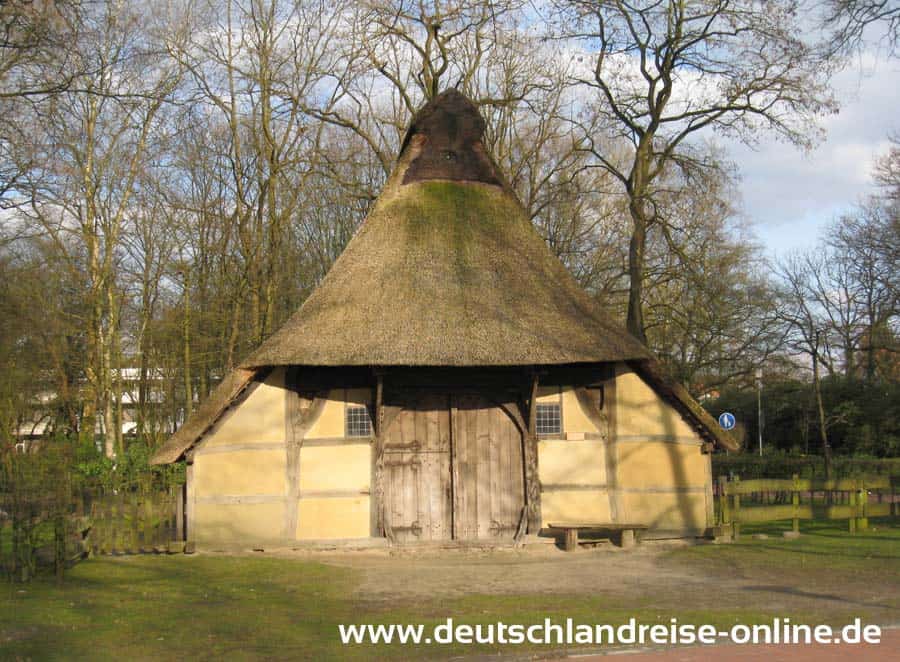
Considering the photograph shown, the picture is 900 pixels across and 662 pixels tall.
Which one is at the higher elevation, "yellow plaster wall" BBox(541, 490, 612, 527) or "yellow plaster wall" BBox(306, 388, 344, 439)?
"yellow plaster wall" BBox(306, 388, 344, 439)

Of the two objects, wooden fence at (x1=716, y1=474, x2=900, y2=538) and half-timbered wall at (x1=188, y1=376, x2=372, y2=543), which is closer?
half-timbered wall at (x1=188, y1=376, x2=372, y2=543)

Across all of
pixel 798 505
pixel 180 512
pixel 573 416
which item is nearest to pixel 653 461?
pixel 573 416

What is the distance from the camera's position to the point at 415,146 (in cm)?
1900

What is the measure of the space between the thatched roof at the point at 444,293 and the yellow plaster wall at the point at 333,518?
7.09ft

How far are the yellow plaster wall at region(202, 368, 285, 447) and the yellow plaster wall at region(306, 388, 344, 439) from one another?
53cm

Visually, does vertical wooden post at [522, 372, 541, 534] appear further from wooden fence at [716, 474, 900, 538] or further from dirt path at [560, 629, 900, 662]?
dirt path at [560, 629, 900, 662]

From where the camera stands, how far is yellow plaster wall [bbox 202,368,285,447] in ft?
52.2

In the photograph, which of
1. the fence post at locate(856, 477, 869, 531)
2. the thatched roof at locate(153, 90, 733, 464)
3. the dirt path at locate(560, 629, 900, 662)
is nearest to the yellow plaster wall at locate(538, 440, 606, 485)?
the thatched roof at locate(153, 90, 733, 464)

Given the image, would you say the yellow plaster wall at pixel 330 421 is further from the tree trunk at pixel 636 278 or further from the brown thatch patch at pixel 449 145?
the tree trunk at pixel 636 278

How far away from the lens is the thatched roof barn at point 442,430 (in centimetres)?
1572

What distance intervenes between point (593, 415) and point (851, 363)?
93.8ft

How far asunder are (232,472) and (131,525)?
1.83m

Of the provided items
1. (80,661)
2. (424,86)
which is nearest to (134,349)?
(424,86)

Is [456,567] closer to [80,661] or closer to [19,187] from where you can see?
[80,661]
